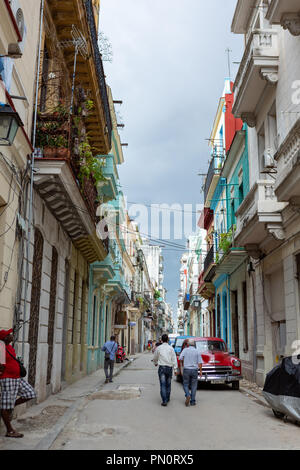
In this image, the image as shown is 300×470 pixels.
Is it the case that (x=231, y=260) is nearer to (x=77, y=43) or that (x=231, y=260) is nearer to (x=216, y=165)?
(x=216, y=165)

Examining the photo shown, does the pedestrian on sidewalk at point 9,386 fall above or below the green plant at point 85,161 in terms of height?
below

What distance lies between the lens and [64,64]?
14.0 m

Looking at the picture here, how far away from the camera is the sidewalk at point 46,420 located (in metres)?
7.20

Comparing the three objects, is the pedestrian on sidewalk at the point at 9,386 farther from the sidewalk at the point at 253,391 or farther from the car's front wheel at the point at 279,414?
the sidewalk at the point at 253,391

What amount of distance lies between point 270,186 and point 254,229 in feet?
4.81

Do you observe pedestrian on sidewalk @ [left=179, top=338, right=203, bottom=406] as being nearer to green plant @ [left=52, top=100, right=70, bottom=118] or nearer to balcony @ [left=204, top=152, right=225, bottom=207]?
green plant @ [left=52, top=100, right=70, bottom=118]

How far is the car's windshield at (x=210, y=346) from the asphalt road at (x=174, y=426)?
134 inches

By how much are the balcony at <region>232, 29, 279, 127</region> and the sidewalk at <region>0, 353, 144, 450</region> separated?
32.8 feet

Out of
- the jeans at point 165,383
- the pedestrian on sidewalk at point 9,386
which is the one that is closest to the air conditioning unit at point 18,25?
the pedestrian on sidewalk at point 9,386

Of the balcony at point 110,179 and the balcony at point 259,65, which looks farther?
the balcony at point 110,179

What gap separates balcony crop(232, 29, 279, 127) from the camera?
534 inches

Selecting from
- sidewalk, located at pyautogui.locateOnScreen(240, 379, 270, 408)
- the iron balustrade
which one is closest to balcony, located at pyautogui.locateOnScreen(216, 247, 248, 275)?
sidewalk, located at pyautogui.locateOnScreen(240, 379, 270, 408)

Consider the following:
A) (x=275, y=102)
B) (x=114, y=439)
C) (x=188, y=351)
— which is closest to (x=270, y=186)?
(x=275, y=102)
